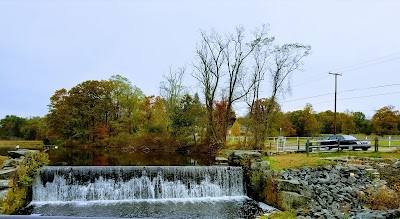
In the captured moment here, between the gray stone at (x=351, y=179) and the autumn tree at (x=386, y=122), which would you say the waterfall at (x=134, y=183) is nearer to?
the gray stone at (x=351, y=179)

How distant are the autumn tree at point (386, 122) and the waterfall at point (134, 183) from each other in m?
34.5

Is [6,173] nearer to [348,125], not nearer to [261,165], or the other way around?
[261,165]

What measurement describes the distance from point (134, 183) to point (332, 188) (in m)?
7.62

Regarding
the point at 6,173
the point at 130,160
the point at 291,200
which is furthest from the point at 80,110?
the point at 291,200

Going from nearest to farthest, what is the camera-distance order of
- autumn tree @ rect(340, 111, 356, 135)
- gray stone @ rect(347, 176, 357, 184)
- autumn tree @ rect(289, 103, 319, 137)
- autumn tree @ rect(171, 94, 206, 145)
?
1. gray stone @ rect(347, 176, 357, 184)
2. autumn tree @ rect(171, 94, 206, 145)
3. autumn tree @ rect(340, 111, 356, 135)
4. autumn tree @ rect(289, 103, 319, 137)

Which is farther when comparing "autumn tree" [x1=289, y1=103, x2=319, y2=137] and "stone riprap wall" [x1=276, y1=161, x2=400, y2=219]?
"autumn tree" [x1=289, y1=103, x2=319, y2=137]

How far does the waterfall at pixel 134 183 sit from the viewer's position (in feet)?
41.4

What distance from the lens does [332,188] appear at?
11.1 m

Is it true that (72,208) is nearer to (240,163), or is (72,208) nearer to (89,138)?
(240,163)

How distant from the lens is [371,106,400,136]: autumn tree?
41.1 meters

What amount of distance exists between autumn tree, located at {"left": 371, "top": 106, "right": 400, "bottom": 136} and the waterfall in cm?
3446

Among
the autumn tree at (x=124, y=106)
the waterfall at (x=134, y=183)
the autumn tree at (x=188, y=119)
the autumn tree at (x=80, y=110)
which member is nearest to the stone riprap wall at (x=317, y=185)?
the waterfall at (x=134, y=183)

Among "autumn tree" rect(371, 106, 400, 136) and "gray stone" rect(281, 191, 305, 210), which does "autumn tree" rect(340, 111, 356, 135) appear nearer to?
"autumn tree" rect(371, 106, 400, 136)

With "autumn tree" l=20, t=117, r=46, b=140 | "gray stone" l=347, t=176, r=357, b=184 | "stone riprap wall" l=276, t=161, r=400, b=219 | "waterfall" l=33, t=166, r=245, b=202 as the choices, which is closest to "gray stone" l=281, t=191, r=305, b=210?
"stone riprap wall" l=276, t=161, r=400, b=219
